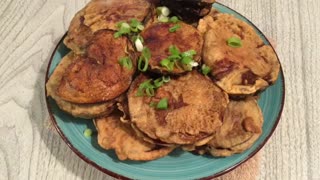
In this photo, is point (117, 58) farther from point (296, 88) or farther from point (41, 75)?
point (296, 88)

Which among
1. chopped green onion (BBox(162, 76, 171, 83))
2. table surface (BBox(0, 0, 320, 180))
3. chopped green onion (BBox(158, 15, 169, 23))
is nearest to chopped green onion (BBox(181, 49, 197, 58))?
chopped green onion (BBox(162, 76, 171, 83))

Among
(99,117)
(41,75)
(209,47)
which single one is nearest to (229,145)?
(209,47)

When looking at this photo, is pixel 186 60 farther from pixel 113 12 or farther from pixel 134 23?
pixel 113 12

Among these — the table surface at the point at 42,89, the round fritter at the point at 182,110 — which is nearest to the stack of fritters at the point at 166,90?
the round fritter at the point at 182,110

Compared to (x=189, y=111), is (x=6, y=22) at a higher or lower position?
higher

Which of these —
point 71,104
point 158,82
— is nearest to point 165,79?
point 158,82

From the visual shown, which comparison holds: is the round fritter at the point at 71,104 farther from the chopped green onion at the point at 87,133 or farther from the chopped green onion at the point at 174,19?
the chopped green onion at the point at 174,19

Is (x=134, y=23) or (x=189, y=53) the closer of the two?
(x=189, y=53)
